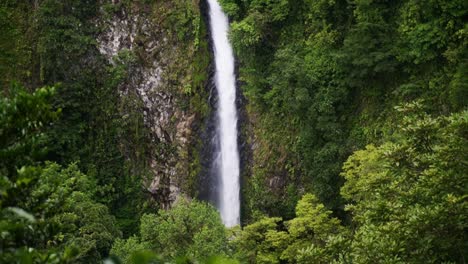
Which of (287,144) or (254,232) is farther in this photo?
(287,144)

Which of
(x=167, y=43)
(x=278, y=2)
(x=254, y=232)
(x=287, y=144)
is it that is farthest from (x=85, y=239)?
(x=278, y=2)

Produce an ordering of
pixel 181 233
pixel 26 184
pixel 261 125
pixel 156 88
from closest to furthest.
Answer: pixel 26 184
pixel 181 233
pixel 261 125
pixel 156 88

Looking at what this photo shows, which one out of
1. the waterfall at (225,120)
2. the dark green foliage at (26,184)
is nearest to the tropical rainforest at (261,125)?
the dark green foliage at (26,184)

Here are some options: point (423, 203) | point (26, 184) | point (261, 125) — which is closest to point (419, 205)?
point (423, 203)

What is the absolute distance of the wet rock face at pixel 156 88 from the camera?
22.7 meters

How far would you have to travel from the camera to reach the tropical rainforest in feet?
29.5

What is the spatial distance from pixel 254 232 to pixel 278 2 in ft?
28.9

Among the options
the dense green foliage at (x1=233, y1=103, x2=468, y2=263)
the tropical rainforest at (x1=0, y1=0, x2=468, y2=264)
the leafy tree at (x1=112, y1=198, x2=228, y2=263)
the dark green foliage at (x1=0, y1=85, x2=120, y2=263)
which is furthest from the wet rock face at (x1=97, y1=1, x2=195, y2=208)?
the dark green foliage at (x1=0, y1=85, x2=120, y2=263)

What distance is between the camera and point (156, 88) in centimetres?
2327

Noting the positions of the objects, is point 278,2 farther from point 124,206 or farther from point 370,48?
point 124,206

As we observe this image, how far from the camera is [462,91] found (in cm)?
1480

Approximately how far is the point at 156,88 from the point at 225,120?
3.20 meters

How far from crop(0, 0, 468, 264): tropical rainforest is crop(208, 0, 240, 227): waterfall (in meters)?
0.37

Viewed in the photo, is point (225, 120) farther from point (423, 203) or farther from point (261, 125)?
point (423, 203)
